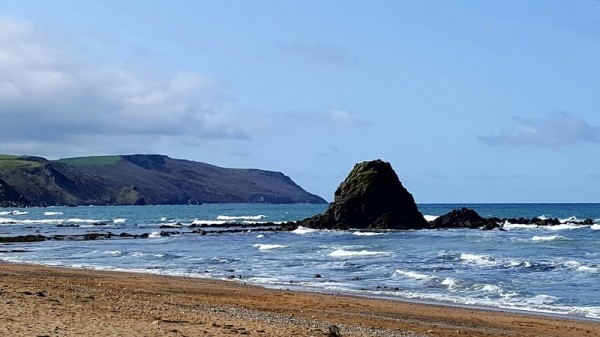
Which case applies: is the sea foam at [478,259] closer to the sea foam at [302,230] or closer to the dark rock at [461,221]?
the sea foam at [302,230]

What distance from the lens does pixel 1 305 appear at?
48.0 ft

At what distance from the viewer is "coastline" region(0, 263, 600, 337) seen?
44.1 ft

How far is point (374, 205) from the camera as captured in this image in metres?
78.1

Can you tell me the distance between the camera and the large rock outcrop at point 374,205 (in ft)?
252

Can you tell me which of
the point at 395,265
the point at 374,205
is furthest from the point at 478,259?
the point at 374,205

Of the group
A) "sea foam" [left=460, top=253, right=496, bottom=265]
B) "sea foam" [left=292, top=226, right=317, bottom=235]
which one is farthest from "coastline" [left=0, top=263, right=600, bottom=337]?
"sea foam" [left=292, top=226, right=317, bottom=235]

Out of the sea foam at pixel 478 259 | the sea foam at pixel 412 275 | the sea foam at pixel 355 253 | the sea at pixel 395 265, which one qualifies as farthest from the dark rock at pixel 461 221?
the sea foam at pixel 412 275

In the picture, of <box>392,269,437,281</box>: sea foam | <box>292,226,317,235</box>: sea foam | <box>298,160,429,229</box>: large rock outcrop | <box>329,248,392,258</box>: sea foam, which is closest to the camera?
<box>392,269,437,281</box>: sea foam

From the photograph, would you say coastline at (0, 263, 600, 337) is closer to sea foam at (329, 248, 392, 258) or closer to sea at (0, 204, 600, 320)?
sea at (0, 204, 600, 320)

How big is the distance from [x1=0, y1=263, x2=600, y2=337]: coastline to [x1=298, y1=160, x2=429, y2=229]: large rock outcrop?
51766 mm

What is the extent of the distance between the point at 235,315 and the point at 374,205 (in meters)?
61.8

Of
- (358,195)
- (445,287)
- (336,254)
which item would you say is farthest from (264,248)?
(358,195)

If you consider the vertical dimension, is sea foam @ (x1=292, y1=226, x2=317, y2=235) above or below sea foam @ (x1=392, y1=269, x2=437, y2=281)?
above

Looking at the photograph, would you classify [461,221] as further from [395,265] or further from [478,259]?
[395,265]
